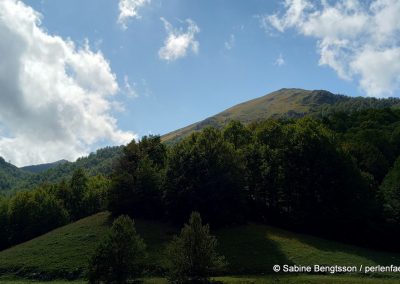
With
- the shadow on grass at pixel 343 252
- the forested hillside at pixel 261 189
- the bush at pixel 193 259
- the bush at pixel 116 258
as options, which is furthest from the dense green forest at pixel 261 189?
the bush at pixel 116 258

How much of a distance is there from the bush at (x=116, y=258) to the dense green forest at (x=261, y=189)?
69.1 feet

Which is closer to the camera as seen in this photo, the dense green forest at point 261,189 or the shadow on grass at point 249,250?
the shadow on grass at point 249,250

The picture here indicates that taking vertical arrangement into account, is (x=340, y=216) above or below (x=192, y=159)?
below

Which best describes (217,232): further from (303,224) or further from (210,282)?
(210,282)

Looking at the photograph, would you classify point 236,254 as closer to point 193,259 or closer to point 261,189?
point 193,259

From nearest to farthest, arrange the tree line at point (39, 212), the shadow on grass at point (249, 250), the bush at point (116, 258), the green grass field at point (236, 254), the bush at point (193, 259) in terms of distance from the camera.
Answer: the bush at point (193, 259) → the bush at point (116, 258) → the green grass field at point (236, 254) → the shadow on grass at point (249, 250) → the tree line at point (39, 212)

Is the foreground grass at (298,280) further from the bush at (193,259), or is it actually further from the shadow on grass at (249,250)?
the shadow on grass at (249,250)

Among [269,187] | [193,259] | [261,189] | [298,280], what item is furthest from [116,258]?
[269,187]

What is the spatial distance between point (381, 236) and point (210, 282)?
3252 centimetres

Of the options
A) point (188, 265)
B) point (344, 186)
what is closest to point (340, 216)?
point (344, 186)

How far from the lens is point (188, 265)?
131ft

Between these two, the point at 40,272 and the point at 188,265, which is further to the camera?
the point at 40,272

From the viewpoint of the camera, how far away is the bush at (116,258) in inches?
1599

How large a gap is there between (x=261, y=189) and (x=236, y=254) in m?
19.6
